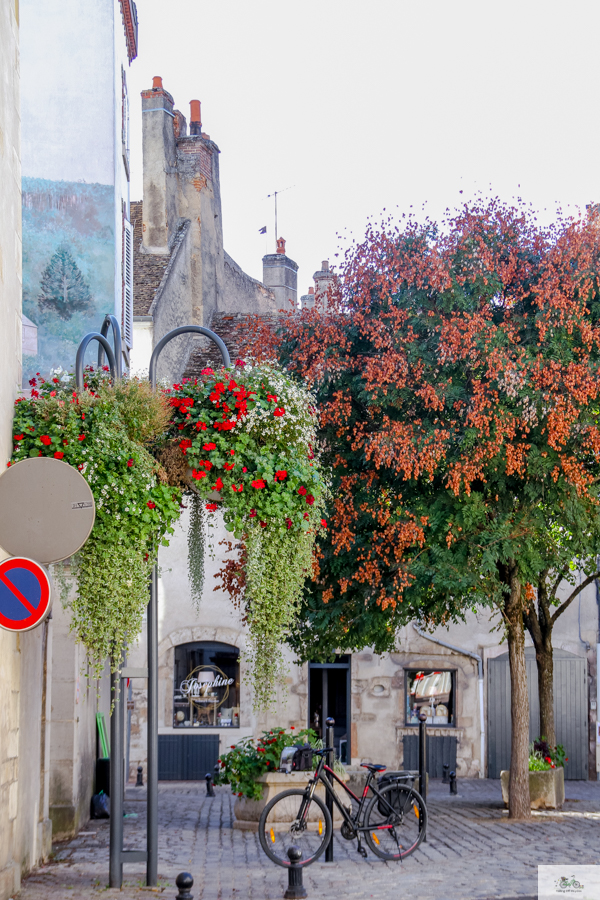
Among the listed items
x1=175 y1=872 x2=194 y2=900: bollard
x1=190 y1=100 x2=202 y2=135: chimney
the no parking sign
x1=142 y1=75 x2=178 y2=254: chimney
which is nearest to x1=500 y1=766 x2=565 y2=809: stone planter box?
x1=175 y1=872 x2=194 y2=900: bollard

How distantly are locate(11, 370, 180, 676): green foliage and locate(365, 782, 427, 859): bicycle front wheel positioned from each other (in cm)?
335

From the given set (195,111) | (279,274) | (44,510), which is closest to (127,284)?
(195,111)

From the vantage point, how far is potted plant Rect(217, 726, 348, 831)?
10922 millimetres

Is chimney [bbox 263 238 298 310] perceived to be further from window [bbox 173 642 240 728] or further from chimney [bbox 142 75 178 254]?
window [bbox 173 642 240 728]

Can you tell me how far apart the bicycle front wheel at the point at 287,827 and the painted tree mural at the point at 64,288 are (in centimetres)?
788

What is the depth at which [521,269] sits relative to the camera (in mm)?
11211

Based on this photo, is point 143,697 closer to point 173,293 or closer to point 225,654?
point 225,654

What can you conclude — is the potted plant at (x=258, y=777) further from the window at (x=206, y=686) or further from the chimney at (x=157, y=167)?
the chimney at (x=157, y=167)

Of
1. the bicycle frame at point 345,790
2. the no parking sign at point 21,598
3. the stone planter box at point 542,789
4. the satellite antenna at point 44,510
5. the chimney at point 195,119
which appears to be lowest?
the stone planter box at point 542,789

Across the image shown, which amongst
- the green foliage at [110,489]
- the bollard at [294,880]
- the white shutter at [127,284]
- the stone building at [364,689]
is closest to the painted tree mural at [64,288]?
the white shutter at [127,284]

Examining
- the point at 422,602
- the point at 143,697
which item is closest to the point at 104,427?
the point at 422,602

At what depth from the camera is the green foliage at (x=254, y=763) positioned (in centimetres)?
1103

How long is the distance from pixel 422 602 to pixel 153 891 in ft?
19.6

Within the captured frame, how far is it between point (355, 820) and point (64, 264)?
873 cm
